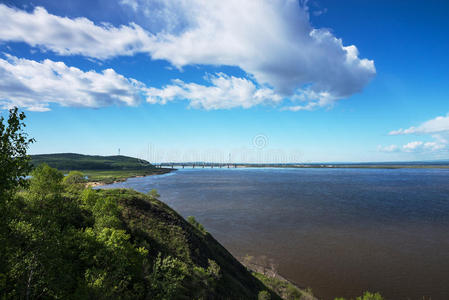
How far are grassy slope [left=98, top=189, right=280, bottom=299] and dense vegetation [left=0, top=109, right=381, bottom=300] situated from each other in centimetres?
13

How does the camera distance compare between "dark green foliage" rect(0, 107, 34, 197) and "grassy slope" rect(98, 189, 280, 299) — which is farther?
"grassy slope" rect(98, 189, 280, 299)

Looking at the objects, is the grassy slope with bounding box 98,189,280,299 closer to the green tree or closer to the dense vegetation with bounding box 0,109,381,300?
the dense vegetation with bounding box 0,109,381,300

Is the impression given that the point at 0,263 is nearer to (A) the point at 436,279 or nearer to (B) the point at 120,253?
(B) the point at 120,253

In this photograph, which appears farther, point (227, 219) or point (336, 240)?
point (227, 219)

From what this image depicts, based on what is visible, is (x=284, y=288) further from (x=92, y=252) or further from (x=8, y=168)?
(x=8, y=168)

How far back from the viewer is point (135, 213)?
31.6 meters

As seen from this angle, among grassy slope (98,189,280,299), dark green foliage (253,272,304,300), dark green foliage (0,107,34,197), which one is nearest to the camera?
dark green foliage (0,107,34,197)

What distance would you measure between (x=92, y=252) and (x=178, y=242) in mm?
13364

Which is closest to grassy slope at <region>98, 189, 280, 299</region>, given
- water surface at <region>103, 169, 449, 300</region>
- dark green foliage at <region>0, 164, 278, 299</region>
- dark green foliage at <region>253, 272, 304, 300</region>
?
dark green foliage at <region>0, 164, 278, 299</region>

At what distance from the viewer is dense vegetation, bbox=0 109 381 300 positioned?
11.6 m

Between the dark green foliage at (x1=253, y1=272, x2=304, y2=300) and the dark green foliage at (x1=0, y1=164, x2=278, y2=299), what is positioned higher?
the dark green foliage at (x1=0, y1=164, x2=278, y2=299)

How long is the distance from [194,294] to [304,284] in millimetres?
20491

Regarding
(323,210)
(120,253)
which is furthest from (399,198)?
(120,253)

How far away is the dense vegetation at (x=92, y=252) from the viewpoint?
38.2ft
